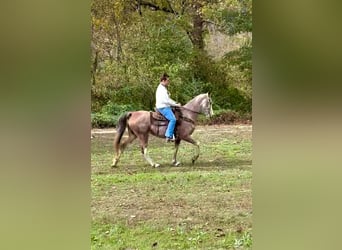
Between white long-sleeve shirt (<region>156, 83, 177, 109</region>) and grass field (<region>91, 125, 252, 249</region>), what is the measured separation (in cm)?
24

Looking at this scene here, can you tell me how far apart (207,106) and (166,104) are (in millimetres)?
243

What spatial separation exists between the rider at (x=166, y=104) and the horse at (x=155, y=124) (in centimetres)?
3

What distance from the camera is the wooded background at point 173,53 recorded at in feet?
8.22

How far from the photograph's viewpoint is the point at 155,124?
267 cm

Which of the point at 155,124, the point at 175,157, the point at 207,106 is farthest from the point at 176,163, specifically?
the point at 207,106

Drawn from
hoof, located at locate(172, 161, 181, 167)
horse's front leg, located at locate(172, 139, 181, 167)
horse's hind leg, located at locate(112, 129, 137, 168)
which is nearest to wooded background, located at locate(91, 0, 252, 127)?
horse's hind leg, located at locate(112, 129, 137, 168)

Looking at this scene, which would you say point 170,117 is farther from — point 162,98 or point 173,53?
point 173,53

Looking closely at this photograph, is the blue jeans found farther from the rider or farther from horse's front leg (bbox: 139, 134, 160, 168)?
horse's front leg (bbox: 139, 134, 160, 168)

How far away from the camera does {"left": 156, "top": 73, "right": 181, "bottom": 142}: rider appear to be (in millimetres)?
2611
